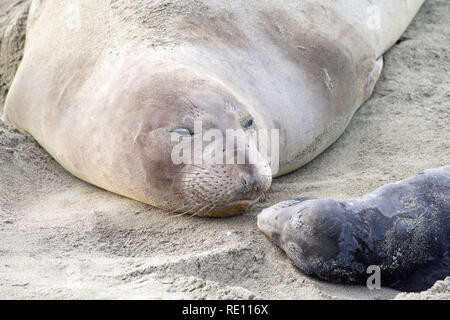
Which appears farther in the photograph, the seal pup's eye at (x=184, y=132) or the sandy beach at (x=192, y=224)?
the seal pup's eye at (x=184, y=132)

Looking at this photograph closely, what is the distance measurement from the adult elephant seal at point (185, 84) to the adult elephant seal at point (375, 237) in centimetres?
42

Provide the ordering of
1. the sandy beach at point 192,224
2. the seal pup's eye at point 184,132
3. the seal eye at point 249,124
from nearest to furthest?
the sandy beach at point 192,224 < the seal pup's eye at point 184,132 < the seal eye at point 249,124

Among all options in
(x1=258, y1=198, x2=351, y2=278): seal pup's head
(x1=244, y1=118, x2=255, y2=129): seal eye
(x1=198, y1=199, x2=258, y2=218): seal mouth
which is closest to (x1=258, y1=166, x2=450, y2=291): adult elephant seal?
(x1=258, y1=198, x2=351, y2=278): seal pup's head

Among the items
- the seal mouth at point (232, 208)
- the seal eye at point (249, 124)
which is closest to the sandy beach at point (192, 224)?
the seal mouth at point (232, 208)

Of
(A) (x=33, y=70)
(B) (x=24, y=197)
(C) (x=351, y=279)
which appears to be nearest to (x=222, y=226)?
(C) (x=351, y=279)

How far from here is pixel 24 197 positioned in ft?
11.8

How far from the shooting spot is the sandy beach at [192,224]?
101 inches

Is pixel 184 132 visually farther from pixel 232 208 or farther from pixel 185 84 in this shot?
pixel 232 208

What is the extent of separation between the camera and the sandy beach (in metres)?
2.58

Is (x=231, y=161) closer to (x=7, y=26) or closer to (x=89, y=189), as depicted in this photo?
(x=89, y=189)

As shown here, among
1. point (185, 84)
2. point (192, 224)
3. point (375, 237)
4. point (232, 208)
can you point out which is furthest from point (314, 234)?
point (185, 84)

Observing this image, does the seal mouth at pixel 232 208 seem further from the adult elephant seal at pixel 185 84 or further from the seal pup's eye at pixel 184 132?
the seal pup's eye at pixel 184 132

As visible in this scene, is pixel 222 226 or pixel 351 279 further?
pixel 222 226
